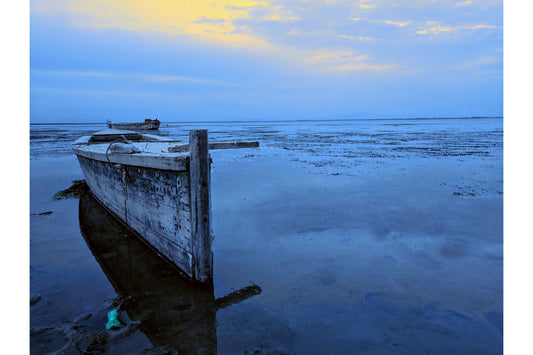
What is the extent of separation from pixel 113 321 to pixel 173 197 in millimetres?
1969

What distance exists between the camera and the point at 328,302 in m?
4.50

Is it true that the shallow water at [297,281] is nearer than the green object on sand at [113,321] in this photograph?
Yes

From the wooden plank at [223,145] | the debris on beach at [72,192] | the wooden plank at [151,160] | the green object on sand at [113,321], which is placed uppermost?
the wooden plank at [223,145]

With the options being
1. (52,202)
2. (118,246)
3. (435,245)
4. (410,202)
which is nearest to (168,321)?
(118,246)

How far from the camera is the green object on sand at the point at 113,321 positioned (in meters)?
3.92

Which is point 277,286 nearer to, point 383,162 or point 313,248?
point 313,248

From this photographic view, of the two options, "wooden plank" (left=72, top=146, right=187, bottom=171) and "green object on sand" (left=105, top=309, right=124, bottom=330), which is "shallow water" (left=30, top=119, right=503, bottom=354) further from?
"wooden plank" (left=72, top=146, right=187, bottom=171)

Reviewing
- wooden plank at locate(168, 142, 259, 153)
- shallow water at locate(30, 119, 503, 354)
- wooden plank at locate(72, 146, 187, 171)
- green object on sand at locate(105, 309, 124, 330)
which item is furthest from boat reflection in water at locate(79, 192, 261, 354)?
wooden plank at locate(168, 142, 259, 153)

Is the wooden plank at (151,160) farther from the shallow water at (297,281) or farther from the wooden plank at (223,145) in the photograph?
the shallow water at (297,281)

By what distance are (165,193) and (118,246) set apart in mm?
2356

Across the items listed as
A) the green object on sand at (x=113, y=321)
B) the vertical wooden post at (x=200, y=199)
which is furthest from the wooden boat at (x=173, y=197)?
the green object on sand at (x=113, y=321)

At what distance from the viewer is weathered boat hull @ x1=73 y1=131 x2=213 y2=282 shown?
15.5 ft

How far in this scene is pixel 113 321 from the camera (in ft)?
13.2

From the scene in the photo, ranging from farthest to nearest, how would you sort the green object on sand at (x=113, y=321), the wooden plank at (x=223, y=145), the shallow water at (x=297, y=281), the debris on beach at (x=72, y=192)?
1. the debris on beach at (x=72, y=192)
2. the wooden plank at (x=223, y=145)
3. the green object on sand at (x=113, y=321)
4. the shallow water at (x=297, y=281)
